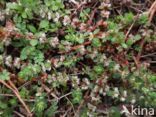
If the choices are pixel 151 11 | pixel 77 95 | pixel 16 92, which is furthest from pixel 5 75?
pixel 151 11

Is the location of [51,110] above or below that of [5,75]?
below

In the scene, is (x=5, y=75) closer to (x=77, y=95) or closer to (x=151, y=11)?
(x=77, y=95)

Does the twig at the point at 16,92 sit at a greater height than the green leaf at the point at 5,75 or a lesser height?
lesser

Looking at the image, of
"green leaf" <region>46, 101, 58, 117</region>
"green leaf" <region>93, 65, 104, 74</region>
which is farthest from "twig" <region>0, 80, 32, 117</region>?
"green leaf" <region>93, 65, 104, 74</region>

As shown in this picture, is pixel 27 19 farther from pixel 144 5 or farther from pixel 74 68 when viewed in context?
pixel 144 5

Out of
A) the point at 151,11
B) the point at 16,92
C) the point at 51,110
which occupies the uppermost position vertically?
the point at 151,11

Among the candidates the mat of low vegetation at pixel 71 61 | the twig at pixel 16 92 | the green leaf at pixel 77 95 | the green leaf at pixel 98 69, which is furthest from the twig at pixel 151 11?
the twig at pixel 16 92

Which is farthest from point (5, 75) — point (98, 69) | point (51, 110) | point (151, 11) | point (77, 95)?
point (151, 11)

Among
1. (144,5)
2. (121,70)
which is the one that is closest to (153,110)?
(121,70)

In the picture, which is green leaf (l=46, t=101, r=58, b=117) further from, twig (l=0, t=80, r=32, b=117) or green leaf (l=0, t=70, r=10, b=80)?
green leaf (l=0, t=70, r=10, b=80)

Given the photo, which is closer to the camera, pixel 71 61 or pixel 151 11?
pixel 71 61

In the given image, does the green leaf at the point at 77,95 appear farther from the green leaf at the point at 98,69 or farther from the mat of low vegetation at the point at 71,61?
the green leaf at the point at 98,69

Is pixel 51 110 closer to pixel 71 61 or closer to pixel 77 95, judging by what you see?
pixel 77 95
